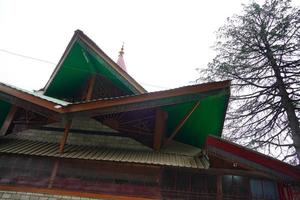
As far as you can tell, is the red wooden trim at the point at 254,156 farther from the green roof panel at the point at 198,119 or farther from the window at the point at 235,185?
the green roof panel at the point at 198,119

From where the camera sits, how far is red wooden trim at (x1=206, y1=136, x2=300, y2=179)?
5594mm

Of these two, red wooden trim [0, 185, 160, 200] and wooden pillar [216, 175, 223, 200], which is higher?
wooden pillar [216, 175, 223, 200]

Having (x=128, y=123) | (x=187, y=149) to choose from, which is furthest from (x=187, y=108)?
(x=128, y=123)

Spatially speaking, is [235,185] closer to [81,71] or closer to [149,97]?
[149,97]

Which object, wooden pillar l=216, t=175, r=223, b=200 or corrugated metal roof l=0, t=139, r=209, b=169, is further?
corrugated metal roof l=0, t=139, r=209, b=169

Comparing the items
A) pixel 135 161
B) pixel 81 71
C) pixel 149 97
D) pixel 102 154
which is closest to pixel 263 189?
pixel 135 161

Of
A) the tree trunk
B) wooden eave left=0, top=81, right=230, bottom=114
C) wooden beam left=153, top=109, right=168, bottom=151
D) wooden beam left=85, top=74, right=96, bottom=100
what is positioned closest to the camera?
wooden eave left=0, top=81, right=230, bottom=114

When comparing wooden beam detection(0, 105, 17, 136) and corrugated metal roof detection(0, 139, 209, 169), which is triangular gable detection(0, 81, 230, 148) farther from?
wooden beam detection(0, 105, 17, 136)

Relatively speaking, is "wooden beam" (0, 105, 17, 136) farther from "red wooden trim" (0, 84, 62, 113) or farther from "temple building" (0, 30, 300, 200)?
"red wooden trim" (0, 84, 62, 113)

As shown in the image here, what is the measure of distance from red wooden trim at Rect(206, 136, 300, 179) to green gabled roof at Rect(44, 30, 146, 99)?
2869mm

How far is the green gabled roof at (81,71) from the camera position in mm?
7488

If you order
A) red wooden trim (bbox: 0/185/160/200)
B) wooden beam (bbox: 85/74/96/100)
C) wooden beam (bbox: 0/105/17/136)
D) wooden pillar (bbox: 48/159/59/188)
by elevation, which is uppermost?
wooden beam (bbox: 85/74/96/100)

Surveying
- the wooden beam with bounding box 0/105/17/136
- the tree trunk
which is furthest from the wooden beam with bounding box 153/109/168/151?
the tree trunk

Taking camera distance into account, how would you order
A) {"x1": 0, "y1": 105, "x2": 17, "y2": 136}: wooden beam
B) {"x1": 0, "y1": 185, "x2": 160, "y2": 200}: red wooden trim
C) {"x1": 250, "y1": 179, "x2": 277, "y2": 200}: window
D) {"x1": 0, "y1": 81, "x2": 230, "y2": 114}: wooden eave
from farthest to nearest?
{"x1": 0, "y1": 105, "x2": 17, "y2": 136}: wooden beam
{"x1": 0, "y1": 81, "x2": 230, "y2": 114}: wooden eave
{"x1": 250, "y1": 179, "x2": 277, "y2": 200}: window
{"x1": 0, "y1": 185, "x2": 160, "y2": 200}: red wooden trim
